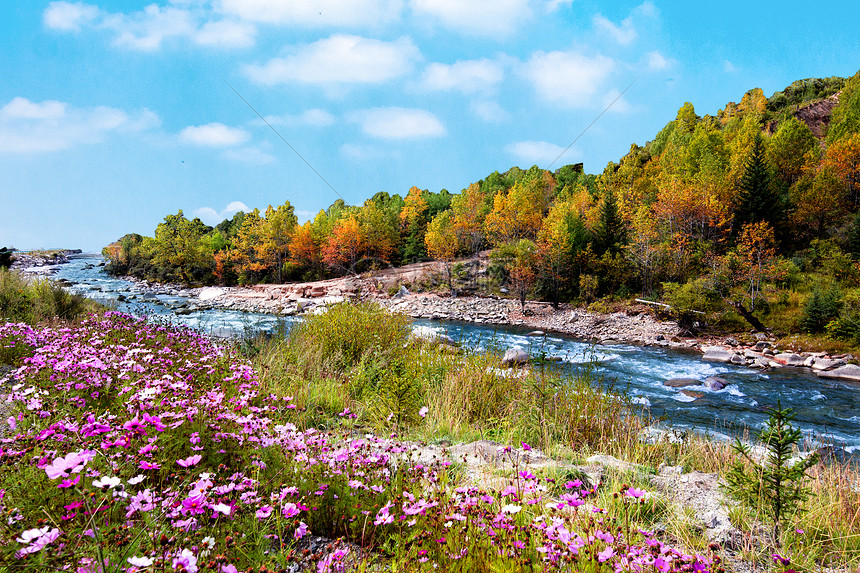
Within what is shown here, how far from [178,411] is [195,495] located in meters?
1.17

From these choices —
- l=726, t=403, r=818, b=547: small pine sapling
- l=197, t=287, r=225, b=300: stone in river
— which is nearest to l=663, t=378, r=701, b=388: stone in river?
l=726, t=403, r=818, b=547: small pine sapling

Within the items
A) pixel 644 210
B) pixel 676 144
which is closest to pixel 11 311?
pixel 644 210

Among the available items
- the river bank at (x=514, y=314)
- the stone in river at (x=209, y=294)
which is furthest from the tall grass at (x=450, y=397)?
the stone in river at (x=209, y=294)

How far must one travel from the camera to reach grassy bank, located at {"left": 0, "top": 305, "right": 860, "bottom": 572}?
1605 millimetres

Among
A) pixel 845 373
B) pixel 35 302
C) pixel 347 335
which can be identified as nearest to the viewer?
pixel 347 335

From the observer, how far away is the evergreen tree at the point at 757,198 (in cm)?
3219

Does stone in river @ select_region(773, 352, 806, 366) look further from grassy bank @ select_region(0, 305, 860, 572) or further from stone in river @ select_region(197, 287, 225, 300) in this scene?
stone in river @ select_region(197, 287, 225, 300)

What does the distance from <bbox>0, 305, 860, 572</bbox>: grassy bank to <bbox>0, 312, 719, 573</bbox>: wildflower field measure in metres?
0.01

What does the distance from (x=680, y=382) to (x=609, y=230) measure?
23.6 metres

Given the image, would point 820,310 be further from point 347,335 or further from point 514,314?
point 347,335

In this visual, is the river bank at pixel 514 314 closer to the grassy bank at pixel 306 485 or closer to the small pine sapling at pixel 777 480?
the grassy bank at pixel 306 485

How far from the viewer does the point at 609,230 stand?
3428 centimetres

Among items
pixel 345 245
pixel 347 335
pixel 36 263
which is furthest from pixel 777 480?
pixel 36 263

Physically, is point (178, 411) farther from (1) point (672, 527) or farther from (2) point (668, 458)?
(2) point (668, 458)
